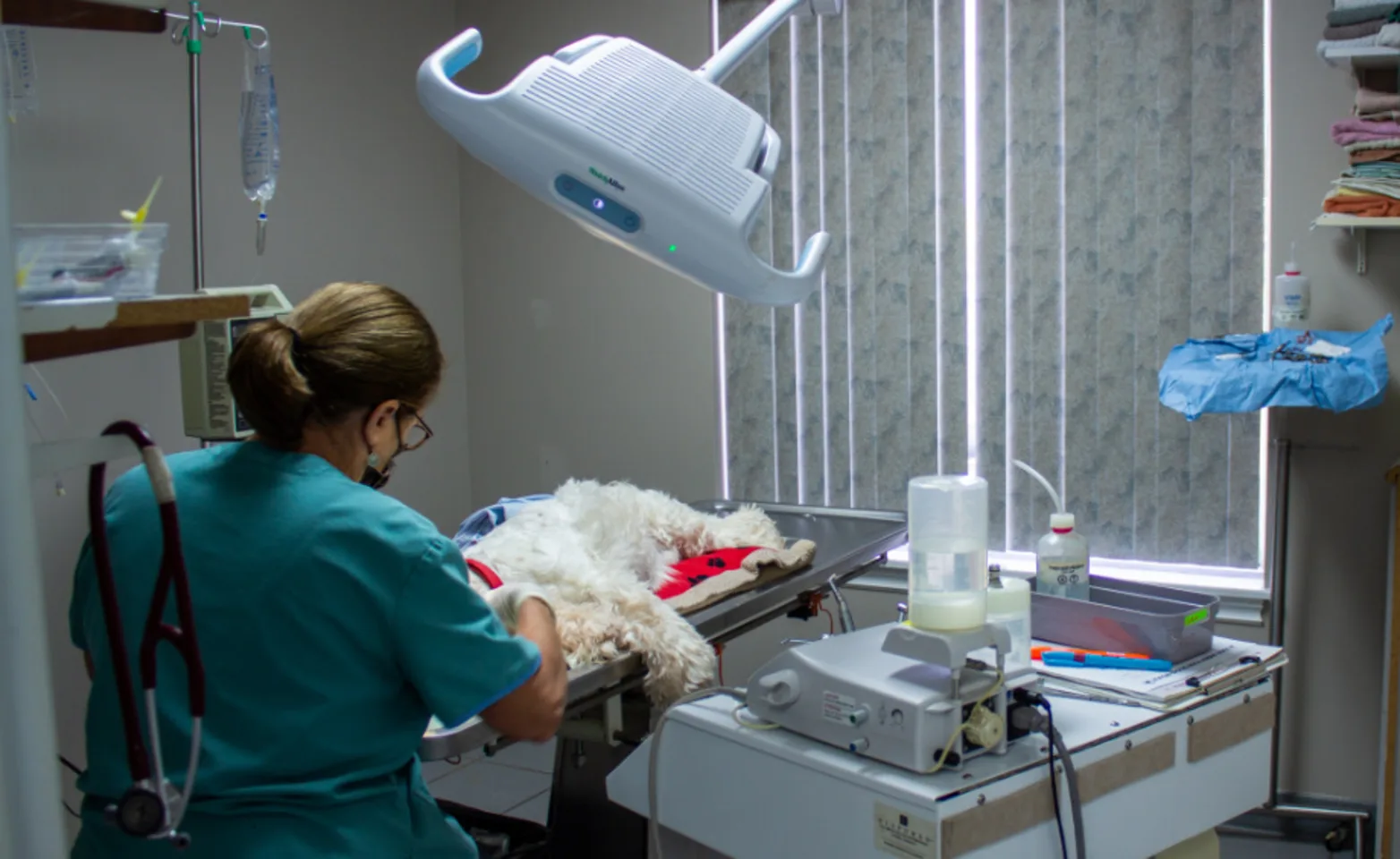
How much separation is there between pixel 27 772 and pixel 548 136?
2.45 ft

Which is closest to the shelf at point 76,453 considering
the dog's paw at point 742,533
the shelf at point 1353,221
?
the dog's paw at point 742,533

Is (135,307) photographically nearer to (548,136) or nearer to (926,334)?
(548,136)

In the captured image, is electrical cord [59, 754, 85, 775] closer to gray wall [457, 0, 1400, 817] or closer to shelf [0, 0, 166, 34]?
shelf [0, 0, 166, 34]

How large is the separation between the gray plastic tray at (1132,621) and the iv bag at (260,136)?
185cm

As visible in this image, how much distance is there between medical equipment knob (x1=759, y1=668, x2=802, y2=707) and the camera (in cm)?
159

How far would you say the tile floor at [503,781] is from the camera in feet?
10.6

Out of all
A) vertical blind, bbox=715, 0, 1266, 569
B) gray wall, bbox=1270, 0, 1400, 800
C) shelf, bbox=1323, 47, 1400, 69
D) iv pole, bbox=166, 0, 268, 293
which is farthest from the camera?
vertical blind, bbox=715, 0, 1266, 569

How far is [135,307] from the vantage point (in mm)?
904

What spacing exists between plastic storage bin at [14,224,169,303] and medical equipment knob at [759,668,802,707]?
0.93 metres

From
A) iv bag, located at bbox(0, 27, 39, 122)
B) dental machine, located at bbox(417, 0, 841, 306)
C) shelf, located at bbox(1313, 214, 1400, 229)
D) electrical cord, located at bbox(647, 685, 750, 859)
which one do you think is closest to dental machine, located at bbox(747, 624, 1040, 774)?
electrical cord, located at bbox(647, 685, 750, 859)

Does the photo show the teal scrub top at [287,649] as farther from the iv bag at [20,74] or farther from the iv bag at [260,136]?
the iv bag at [260,136]

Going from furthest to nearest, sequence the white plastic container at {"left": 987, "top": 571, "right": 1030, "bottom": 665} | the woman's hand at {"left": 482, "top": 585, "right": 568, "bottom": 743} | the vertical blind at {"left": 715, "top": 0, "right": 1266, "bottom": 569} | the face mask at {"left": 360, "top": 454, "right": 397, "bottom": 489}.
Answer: the vertical blind at {"left": 715, "top": 0, "right": 1266, "bottom": 569}, the white plastic container at {"left": 987, "top": 571, "right": 1030, "bottom": 665}, the face mask at {"left": 360, "top": 454, "right": 397, "bottom": 489}, the woman's hand at {"left": 482, "top": 585, "right": 568, "bottom": 743}

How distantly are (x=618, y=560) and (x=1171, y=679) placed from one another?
94 cm

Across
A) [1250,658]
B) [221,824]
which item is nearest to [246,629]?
[221,824]
